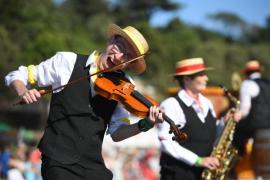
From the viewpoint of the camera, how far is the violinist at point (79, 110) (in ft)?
15.9

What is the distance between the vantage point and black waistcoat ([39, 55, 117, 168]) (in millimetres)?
4852

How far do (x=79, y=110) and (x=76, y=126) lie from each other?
4.4 inches

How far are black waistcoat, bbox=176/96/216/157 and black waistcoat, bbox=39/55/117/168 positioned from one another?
1823mm

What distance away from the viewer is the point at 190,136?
22.0ft

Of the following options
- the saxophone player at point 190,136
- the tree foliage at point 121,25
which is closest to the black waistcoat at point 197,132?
the saxophone player at point 190,136

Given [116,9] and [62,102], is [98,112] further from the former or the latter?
[116,9]

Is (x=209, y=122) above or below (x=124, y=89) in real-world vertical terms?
below

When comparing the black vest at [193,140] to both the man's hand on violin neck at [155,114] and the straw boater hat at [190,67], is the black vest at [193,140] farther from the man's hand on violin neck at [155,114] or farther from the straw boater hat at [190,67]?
the man's hand on violin neck at [155,114]

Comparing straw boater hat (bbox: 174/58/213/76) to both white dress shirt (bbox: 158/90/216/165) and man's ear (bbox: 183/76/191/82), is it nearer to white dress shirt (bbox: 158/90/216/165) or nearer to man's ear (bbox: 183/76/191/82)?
man's ear (bbox: 183/76/191/82)

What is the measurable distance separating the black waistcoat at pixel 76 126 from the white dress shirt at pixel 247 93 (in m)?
3.87

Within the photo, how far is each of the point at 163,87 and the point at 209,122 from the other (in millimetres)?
55186

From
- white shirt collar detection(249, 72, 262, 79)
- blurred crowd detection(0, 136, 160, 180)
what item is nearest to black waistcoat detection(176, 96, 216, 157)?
white shirt collar detection(249, 72, 262, 79)

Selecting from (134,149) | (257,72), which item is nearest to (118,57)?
(257,72)

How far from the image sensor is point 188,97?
22.4 feet
